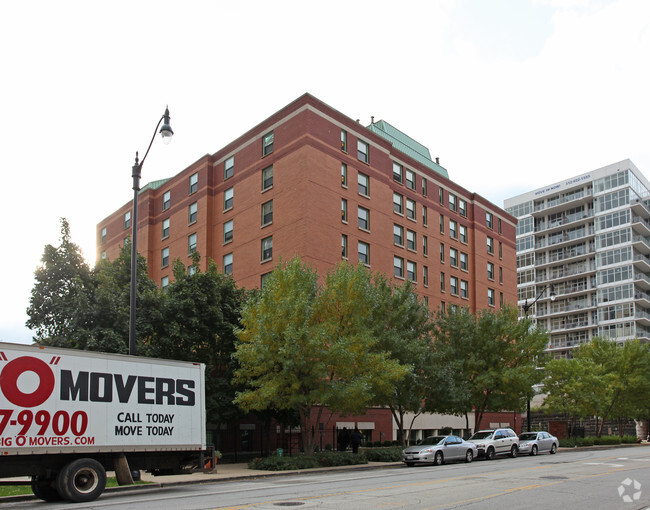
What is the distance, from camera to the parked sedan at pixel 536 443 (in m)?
36.3

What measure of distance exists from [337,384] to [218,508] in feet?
46.8

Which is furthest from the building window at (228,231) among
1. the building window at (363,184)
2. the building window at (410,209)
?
the building window at (410,209)

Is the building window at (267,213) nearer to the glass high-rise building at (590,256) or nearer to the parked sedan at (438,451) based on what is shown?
the parked sedan at (438,451)

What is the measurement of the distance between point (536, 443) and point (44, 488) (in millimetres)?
29206

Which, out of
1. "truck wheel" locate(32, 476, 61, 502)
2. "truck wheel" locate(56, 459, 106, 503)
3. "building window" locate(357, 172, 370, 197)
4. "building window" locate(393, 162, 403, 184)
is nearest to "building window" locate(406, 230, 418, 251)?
"building window" locate(393, 162, 403, 184)

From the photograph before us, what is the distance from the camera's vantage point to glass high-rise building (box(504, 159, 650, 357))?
9456 centimetres

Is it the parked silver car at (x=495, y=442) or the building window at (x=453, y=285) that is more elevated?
the building window at (x=453, y=285)

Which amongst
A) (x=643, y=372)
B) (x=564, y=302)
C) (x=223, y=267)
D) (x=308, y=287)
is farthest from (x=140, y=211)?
(x=564, y=302)

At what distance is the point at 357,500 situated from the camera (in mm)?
14281

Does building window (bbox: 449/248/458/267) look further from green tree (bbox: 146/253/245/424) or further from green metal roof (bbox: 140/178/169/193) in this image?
green tree (bbox: 146/253/245/424)

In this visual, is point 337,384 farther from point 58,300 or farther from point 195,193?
point 195,193

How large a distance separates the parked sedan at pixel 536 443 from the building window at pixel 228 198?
26065mm

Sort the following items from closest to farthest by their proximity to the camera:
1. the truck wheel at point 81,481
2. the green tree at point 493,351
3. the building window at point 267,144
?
the truck wheel at point 81,481 < the green tree at point 493,351 < the building window at point 267,144

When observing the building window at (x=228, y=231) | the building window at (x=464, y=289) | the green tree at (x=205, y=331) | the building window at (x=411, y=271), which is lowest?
the green tree at (x=205, y=331)
